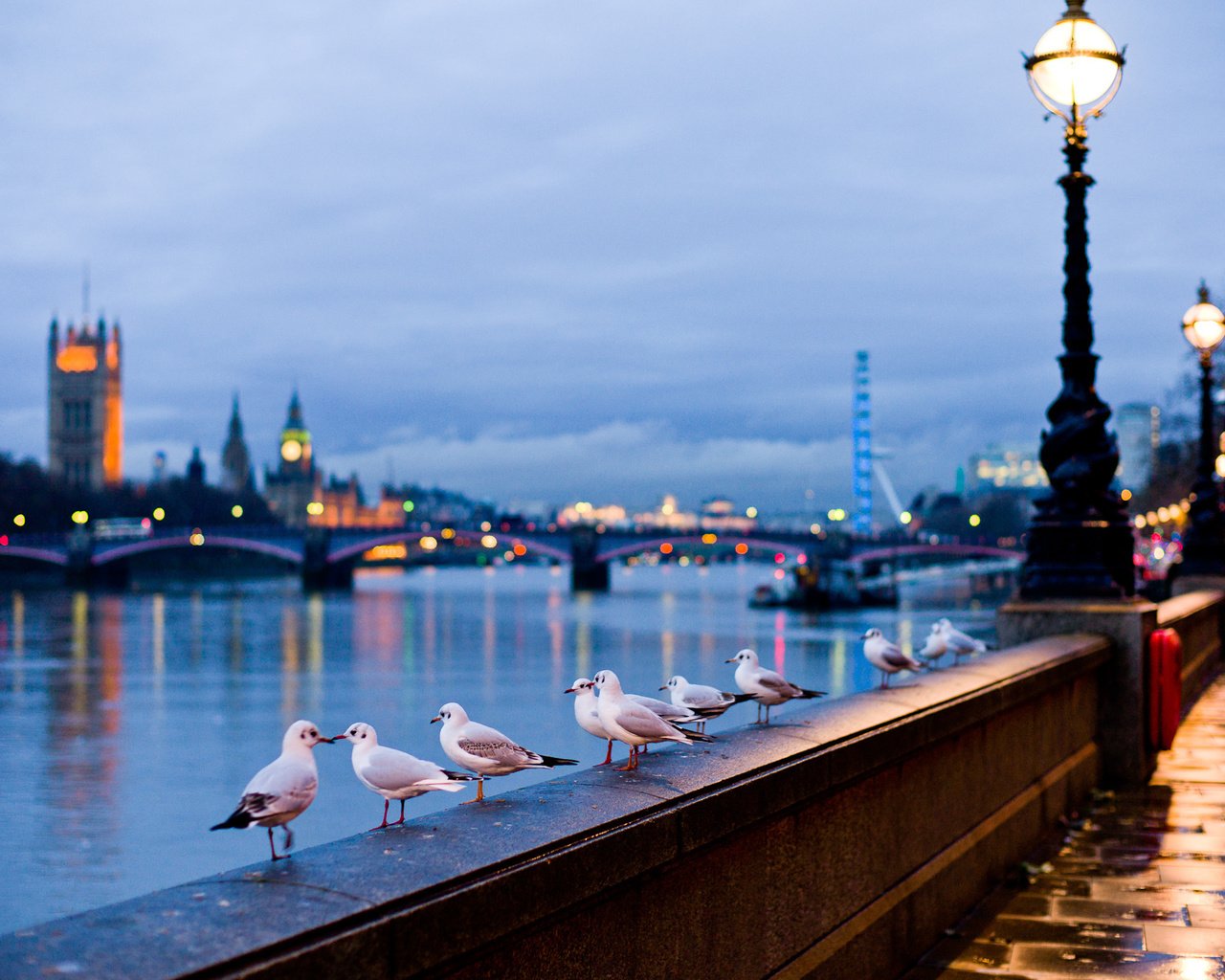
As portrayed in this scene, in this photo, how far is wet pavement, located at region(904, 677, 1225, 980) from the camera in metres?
5.55

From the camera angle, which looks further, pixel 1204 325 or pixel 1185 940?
pixel 1204 325

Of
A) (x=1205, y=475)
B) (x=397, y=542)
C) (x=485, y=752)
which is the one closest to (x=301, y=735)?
(x=485, y=752)

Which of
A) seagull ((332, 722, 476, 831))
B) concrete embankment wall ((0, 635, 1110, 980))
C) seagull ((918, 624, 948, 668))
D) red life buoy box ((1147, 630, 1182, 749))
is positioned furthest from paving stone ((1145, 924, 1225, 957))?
red life buoy box ((1147, 630, 1182, 749))

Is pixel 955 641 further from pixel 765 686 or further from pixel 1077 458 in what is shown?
pixel 765 686

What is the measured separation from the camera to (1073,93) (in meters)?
9.73

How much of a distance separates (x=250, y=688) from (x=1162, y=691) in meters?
37.5

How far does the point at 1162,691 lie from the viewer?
32.4 feet

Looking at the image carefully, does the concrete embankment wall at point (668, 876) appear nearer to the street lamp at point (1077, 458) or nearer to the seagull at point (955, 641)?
the seagull at point (955, 641)

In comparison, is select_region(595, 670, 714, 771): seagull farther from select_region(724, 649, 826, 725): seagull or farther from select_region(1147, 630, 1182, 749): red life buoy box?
select_region(1147, 630, 1182, 749): red life buoy box

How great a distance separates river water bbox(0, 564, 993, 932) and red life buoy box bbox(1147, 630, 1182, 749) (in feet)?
43.8

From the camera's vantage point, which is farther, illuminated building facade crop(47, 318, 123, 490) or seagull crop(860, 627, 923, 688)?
illuminated building facade crop(47, 318, 123, 490)

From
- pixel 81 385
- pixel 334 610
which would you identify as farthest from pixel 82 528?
pixel 81 385

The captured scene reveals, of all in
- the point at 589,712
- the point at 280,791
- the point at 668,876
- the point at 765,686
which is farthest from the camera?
the point at 765,686

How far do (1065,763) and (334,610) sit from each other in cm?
7769
